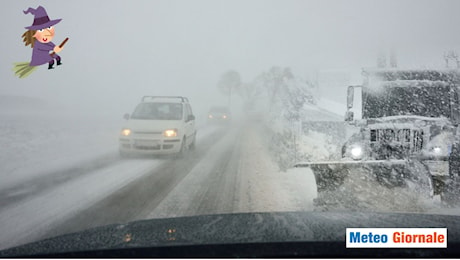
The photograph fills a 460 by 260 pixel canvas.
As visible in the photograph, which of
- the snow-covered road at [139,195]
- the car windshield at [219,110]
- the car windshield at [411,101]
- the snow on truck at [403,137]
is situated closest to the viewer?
the snow-covered road at [139,195]

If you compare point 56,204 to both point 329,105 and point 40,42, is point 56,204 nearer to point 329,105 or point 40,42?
point 40,42

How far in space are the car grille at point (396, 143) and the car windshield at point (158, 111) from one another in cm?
630

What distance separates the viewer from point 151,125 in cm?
912

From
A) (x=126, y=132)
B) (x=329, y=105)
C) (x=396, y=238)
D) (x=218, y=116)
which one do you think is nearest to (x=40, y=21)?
(x=126, y=132)

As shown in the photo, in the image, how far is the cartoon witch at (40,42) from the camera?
601 cm

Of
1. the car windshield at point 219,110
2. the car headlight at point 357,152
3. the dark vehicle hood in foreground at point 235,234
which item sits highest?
the car windshield at point 219,110

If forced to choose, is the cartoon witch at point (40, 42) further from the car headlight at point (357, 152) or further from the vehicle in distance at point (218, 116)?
the vehicle in distance at point (218, 116)

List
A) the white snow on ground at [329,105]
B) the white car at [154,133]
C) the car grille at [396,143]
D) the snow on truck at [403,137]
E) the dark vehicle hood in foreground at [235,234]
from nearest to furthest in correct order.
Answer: the dark vehicle hood in foreground at [235,234] < the snow on truck at [403,137] < the car grille at [396,143] < the white car at [154,133] < the white snow on ground at [329,105]

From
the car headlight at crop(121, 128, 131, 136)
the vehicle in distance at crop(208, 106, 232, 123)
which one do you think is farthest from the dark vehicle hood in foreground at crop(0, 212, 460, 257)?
the vehicle in distance at crop(208, 106, 232, 123)

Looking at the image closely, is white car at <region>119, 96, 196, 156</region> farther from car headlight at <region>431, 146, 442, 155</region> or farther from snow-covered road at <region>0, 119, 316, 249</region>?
car headlight at <region>431, 146, 442, 155</region>

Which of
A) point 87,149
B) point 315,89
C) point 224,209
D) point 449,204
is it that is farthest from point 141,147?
point 315,89

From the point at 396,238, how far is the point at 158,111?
29.6ft

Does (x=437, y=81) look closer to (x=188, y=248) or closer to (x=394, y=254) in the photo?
(x=394, y=254)

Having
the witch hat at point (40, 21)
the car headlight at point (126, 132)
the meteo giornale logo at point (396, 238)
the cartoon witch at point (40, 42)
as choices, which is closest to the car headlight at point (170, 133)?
the car headlight at point (126, 132)
